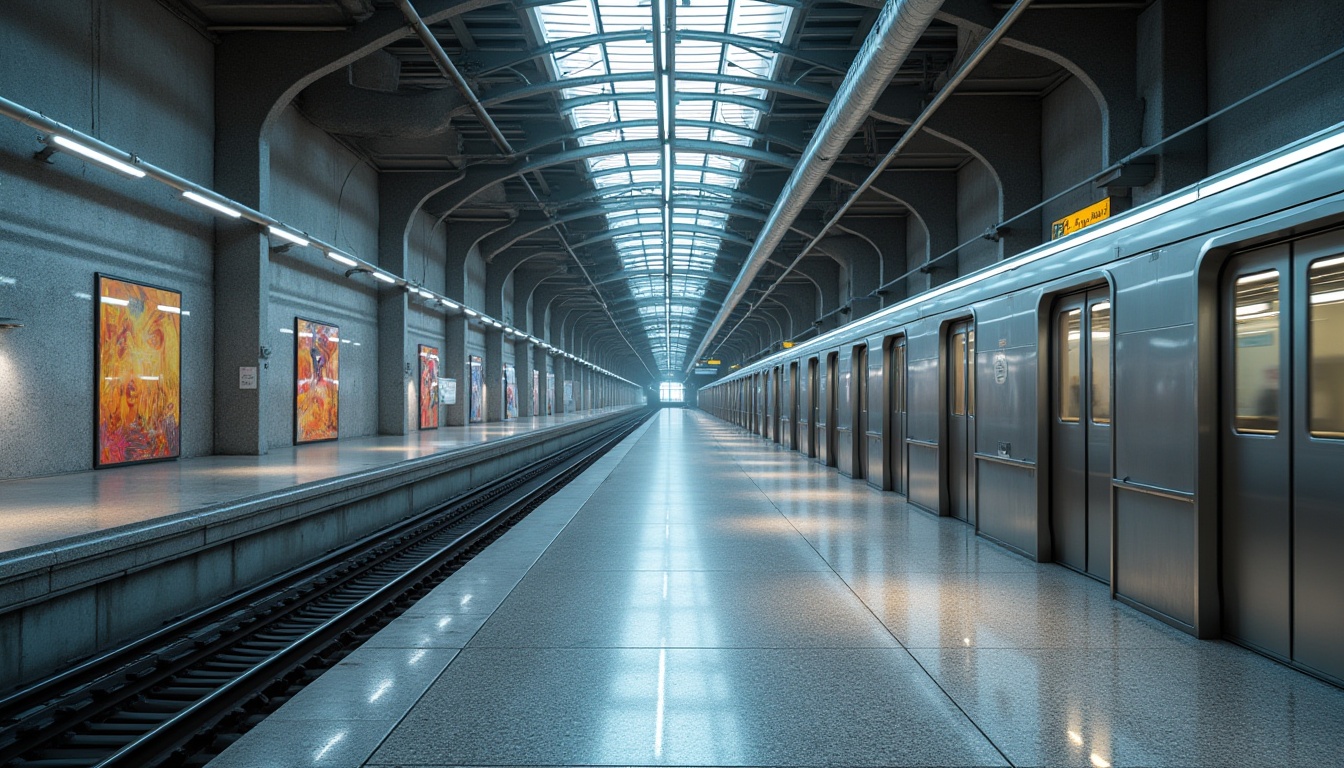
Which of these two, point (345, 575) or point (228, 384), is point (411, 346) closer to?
point (228, 384)

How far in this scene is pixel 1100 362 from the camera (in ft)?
21.8

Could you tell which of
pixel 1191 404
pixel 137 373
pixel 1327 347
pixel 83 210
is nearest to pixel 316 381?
pixel 137 373

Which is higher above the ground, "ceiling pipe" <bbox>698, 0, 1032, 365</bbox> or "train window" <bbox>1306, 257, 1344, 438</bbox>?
"ceiling pipe" <bbox>698, 0, 1032, 365</bbox>

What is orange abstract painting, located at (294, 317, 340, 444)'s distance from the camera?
1719 cm

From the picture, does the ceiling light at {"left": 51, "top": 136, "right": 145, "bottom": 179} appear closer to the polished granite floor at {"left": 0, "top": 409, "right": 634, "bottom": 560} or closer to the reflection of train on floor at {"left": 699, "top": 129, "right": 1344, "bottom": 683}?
the polished granite floor at {"left": 0, "top": 409, "right": 634, "bottom": 560}

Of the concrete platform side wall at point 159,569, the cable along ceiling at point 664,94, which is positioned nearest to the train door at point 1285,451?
the concrete platform side wall at point 159,569

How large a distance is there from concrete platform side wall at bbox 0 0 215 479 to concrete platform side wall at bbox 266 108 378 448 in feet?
7.60

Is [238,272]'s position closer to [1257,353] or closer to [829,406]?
[829,406]

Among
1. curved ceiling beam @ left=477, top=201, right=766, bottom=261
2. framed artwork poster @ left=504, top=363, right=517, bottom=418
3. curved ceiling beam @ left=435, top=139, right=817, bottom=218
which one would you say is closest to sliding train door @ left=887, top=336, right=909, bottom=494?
curved ceiling beam @ left=435, top=139, right=817, bottom=218

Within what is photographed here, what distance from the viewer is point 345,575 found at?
876 centimetres

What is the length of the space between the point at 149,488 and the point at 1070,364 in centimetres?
914

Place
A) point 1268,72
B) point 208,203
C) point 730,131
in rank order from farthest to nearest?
point 730,131 → point 208,203 → point 1268,72

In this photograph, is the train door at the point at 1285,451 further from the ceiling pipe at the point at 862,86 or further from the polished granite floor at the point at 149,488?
the polished granite floor at the point at 149,488

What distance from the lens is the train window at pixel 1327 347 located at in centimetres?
418
